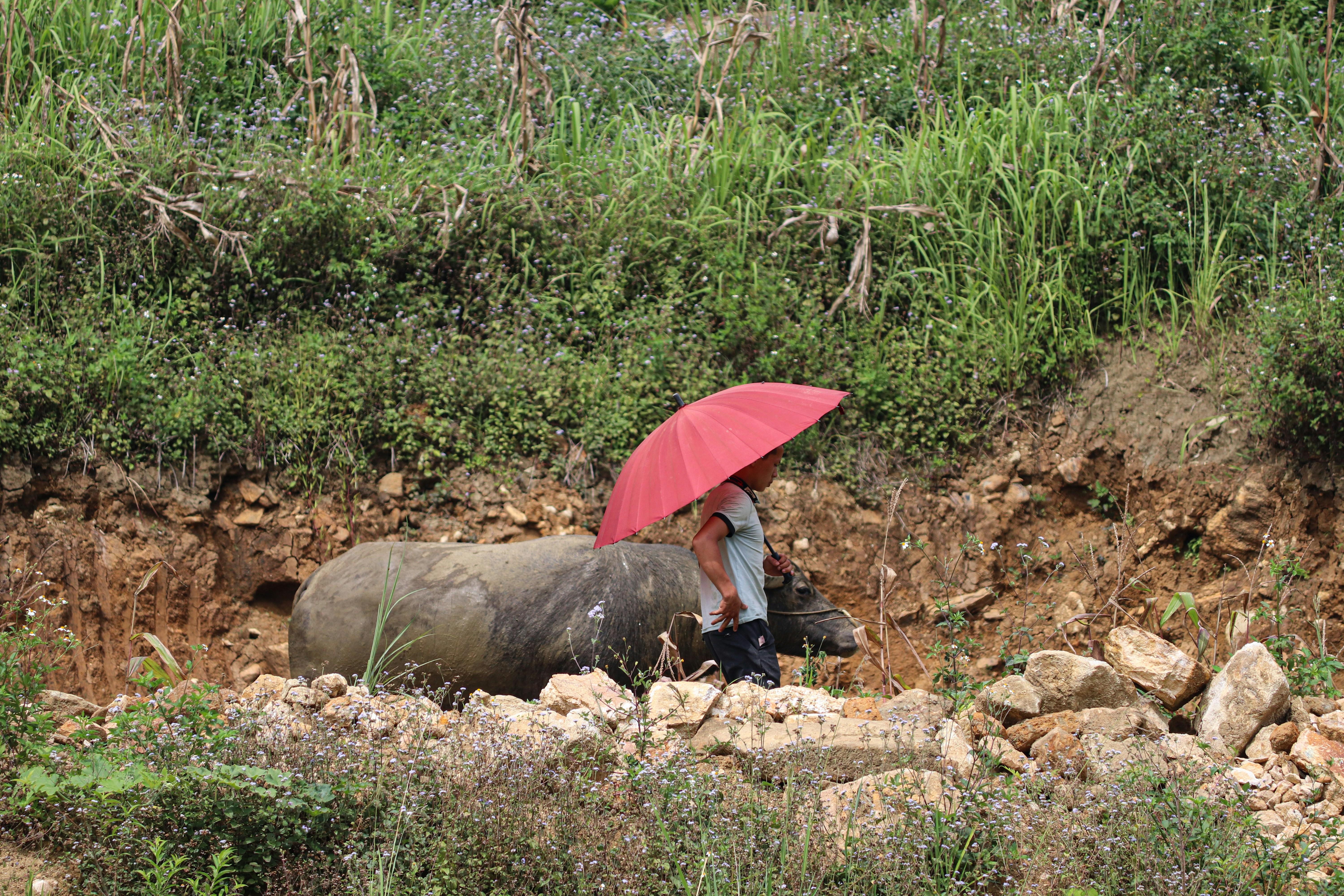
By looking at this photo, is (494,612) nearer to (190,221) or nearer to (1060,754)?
(1060,754)

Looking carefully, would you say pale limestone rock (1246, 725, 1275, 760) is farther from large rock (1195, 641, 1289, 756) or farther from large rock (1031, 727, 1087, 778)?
large rock (1031, 727, 1087, 778)

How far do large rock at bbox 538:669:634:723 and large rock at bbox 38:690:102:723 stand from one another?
157 centimetres

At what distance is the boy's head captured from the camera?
4559 mm

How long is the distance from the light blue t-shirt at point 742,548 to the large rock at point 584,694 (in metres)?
0.64

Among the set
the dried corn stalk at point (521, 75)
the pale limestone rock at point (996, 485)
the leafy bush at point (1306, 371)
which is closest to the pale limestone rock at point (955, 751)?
the pale limestone rock at point (996, 485)

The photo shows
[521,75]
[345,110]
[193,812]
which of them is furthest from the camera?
[345,110]

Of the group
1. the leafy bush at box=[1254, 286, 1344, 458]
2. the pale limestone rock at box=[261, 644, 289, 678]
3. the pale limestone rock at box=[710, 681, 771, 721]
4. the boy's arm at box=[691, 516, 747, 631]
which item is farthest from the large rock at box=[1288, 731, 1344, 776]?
the pale limestone rock at box=[261, 644, 289, 678]

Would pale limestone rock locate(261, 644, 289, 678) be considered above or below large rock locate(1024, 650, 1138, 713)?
below

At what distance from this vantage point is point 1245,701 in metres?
3.77

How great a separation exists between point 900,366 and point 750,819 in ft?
14.3

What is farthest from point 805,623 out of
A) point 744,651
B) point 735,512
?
point 735,512

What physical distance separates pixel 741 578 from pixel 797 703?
0.71 meters

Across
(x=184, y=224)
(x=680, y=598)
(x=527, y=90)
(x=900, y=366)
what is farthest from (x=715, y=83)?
(x=680, y=598)

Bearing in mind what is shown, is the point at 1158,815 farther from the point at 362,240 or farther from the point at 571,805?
the point at 362,240
